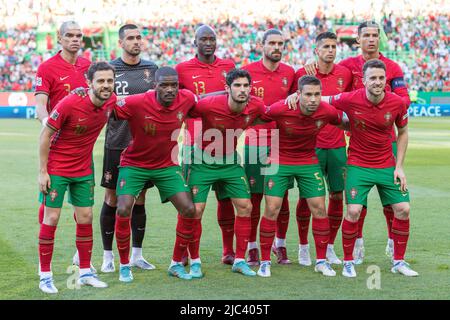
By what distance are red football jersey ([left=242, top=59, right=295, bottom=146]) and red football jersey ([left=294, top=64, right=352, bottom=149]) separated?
0.47ft

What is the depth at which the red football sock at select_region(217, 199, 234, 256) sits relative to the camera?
7891mm

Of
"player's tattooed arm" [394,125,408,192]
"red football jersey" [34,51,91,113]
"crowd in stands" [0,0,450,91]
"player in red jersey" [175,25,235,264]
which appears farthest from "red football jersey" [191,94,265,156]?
"crowd in stands" [0,0,450,91]

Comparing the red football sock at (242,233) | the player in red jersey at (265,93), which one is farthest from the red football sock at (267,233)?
the player in red jersey at (265,93)

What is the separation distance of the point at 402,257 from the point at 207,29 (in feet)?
9.75

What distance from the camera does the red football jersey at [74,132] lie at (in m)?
6.55

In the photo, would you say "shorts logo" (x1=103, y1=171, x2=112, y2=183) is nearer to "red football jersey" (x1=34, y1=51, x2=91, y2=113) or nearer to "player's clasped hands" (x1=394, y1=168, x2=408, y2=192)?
"red football jersey" (x1=34, y1=51, x2=91, y2=113)

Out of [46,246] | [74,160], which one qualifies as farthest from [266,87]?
[46,246]

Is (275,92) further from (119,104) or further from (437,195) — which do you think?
(437,195)

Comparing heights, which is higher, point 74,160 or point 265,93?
point 265,93

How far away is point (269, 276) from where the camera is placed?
7.19 metres

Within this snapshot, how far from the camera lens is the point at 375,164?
23.9 ft

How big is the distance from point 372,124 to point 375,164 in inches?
15.0

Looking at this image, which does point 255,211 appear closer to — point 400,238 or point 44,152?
point 400,238

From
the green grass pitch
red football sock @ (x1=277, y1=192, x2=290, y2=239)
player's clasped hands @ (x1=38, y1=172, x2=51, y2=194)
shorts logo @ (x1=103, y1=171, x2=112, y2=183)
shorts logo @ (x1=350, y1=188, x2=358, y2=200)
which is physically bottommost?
the green grass pitch
